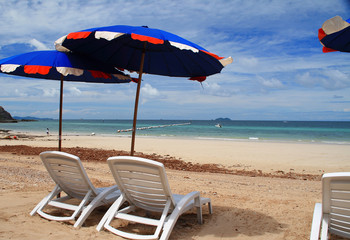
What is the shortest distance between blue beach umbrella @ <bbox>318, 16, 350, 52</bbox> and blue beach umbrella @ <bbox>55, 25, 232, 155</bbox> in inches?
48.1

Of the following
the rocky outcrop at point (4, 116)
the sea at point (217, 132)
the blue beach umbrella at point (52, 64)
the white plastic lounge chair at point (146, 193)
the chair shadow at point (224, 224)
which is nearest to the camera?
the white plastic lounge chair at point (146, 193)

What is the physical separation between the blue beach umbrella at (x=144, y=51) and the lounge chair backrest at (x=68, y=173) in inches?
34.1

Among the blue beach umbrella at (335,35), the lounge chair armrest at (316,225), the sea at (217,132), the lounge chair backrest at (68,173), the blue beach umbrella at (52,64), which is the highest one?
the blue beach umbrella at (335,35)

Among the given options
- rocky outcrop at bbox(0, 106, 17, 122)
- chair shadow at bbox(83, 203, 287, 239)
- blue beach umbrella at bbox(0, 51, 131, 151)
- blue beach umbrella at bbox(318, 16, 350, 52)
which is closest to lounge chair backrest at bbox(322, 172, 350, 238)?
chair shadow at bbox(83, 203, 287, 239)

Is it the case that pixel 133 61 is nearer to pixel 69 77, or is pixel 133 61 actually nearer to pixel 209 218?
pixel 69 77

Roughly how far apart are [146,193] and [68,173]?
110 centimetres

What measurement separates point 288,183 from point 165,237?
195 inches

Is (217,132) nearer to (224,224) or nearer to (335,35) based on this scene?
(224,224)

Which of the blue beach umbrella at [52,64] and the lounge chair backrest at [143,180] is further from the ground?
the blue beach umbrella at [52,64]

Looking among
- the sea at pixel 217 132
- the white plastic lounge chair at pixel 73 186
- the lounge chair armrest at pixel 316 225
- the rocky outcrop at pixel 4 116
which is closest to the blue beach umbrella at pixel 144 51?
the white plastic lounge chair at pixel 73 186

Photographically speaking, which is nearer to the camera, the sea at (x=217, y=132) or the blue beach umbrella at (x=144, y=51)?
the blue beach umbrella at (x=144, y=51)

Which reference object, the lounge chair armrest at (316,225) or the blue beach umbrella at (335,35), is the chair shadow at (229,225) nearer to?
the lounge chair armrest at (316,225)

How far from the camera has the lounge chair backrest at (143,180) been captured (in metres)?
2.98

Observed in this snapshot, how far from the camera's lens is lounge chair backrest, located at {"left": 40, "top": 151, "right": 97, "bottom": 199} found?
3461 millimetres
